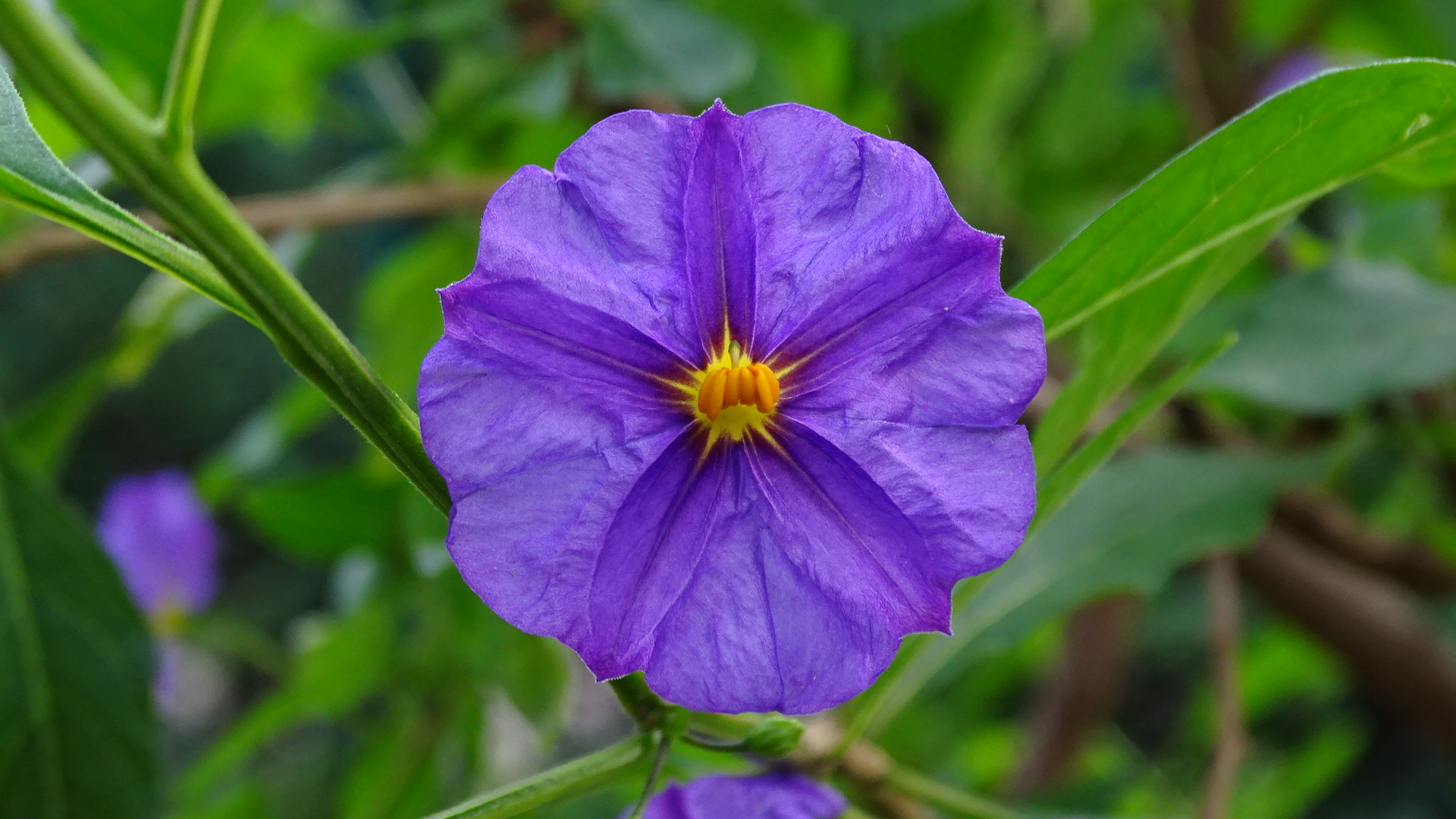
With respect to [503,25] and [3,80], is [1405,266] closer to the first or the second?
[503,25]

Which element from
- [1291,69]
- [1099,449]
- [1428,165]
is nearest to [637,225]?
[1099,449]

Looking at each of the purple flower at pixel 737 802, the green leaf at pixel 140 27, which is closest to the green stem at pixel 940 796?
the purple flower at pixel 737 802

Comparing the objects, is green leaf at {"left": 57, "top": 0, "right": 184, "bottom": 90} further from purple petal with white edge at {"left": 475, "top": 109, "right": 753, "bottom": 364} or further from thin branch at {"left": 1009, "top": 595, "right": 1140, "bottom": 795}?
thin branch at {"left": 1009, "top": 595, "right": 1140, "bottom": 795}

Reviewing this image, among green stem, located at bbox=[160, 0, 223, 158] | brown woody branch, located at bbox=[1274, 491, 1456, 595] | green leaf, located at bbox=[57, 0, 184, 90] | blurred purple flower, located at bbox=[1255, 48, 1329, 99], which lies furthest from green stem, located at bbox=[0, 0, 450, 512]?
blurred purple flower, located at bbox=[1255, 48, 1329, 99]

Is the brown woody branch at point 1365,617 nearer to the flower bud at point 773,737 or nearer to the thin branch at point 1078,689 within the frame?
the thin branch at point 1078,689

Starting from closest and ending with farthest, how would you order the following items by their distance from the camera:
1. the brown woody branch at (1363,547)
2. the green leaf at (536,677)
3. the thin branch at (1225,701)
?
the thin branch at (1225,701) → the green leaf at (536,677) → the brown woody branch at (1363,547)

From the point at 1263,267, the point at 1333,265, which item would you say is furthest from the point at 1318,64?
the point at 1333,265
